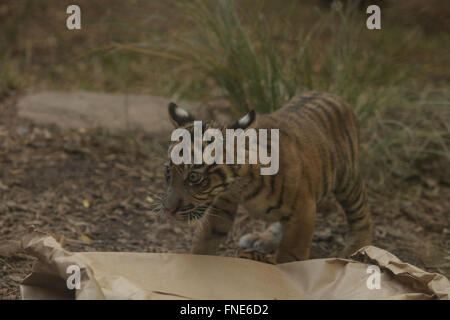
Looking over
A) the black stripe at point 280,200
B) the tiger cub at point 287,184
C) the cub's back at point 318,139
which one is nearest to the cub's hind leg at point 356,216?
the tiger cub at point 287,184

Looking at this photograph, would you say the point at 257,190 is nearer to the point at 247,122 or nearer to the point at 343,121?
the point at 247,122

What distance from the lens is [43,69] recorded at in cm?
739

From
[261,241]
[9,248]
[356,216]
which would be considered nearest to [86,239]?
[9,248]

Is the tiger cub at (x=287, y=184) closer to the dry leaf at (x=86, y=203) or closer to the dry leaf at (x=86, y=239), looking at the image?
the dry leaf at (x=86, y=239)

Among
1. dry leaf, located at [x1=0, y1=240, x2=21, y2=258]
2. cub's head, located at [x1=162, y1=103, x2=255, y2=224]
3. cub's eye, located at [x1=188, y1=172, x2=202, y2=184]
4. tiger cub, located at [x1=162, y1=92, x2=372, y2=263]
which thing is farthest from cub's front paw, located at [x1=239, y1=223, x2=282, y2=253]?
dry leaf, located at [x1=0, y1=240, x2=21, y2=258]

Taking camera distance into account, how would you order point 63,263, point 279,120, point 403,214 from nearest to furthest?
point 63,263, point 279,120, point 403,214

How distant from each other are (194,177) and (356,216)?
4.95 feet

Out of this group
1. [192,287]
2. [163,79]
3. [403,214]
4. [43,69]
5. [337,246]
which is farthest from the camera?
[43,69]

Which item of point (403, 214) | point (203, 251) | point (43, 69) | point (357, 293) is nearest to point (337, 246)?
point (403, 214)

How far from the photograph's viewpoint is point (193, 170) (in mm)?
2672

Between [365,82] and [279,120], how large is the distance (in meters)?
1.66

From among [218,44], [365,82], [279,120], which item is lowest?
[279,120]

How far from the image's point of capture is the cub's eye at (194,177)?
8.79ft
